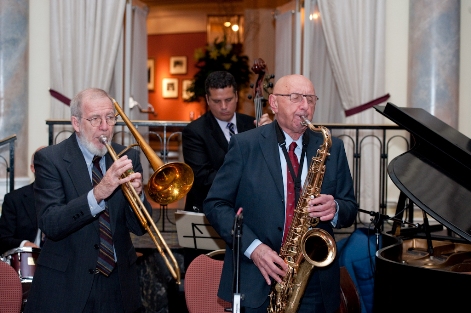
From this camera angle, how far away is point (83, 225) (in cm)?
318

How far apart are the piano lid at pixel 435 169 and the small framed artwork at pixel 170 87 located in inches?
414

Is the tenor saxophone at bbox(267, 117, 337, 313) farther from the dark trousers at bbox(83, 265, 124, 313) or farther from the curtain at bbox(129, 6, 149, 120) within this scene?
the curtain at bbox(129, 6, 149, 120)

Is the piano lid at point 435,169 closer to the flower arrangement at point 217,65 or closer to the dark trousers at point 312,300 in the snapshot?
the dark trousers at point 312,300

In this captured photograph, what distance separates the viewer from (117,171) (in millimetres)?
3059

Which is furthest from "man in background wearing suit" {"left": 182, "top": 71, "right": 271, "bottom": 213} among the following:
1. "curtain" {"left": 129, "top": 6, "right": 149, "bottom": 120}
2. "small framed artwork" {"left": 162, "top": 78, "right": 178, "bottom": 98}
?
"small framed artwork" {"left": 162, "top": 78, "right": 178, "bottom": 98}

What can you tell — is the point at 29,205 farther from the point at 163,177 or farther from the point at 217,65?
the point at 217,65

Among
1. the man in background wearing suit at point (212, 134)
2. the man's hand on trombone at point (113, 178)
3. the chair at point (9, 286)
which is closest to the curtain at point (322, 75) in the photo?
the man in background wearing suit at point (212, 134)

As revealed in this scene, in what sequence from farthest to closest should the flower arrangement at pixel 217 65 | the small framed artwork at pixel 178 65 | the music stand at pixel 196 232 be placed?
1. the small framed artwork at pixel 178 65
2. the flower arrangement at pixel 217 65
3. the music stand at pixel 196 232

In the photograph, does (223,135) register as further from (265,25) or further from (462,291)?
(265,25)

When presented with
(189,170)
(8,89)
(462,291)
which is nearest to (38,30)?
(8,89)

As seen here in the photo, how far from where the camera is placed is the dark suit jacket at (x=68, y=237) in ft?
10.3

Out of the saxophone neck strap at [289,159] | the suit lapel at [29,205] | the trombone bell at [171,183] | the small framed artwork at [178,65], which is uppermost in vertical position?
the small framed artwork at [178,65]

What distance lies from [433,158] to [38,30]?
541 cm

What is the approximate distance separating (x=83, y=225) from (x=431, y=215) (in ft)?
5.98
